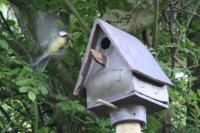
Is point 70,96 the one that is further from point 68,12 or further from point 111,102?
point 111,102

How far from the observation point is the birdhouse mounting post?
217cm

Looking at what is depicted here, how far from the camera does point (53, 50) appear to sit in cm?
277

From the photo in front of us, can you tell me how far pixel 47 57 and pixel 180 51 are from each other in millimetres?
1026

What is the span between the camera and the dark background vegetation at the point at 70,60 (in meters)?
2.90

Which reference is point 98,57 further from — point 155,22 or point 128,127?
point 155,22

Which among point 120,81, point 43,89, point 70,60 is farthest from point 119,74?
point 70,60

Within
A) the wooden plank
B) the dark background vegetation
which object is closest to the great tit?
the dark background vegetation

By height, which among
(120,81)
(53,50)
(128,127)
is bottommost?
(128,127)

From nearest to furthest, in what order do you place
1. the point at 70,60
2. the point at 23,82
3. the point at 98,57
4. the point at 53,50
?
the point at 98,57 → the point at 23,82 → the point at 53,50 → the point at 70,60

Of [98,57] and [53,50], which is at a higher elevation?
[53,50]

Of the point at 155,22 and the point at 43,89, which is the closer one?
the point at 43,89

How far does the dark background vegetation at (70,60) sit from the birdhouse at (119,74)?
40 cm

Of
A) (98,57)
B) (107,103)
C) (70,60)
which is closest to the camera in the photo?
(107,103)

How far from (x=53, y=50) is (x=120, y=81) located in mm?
664
